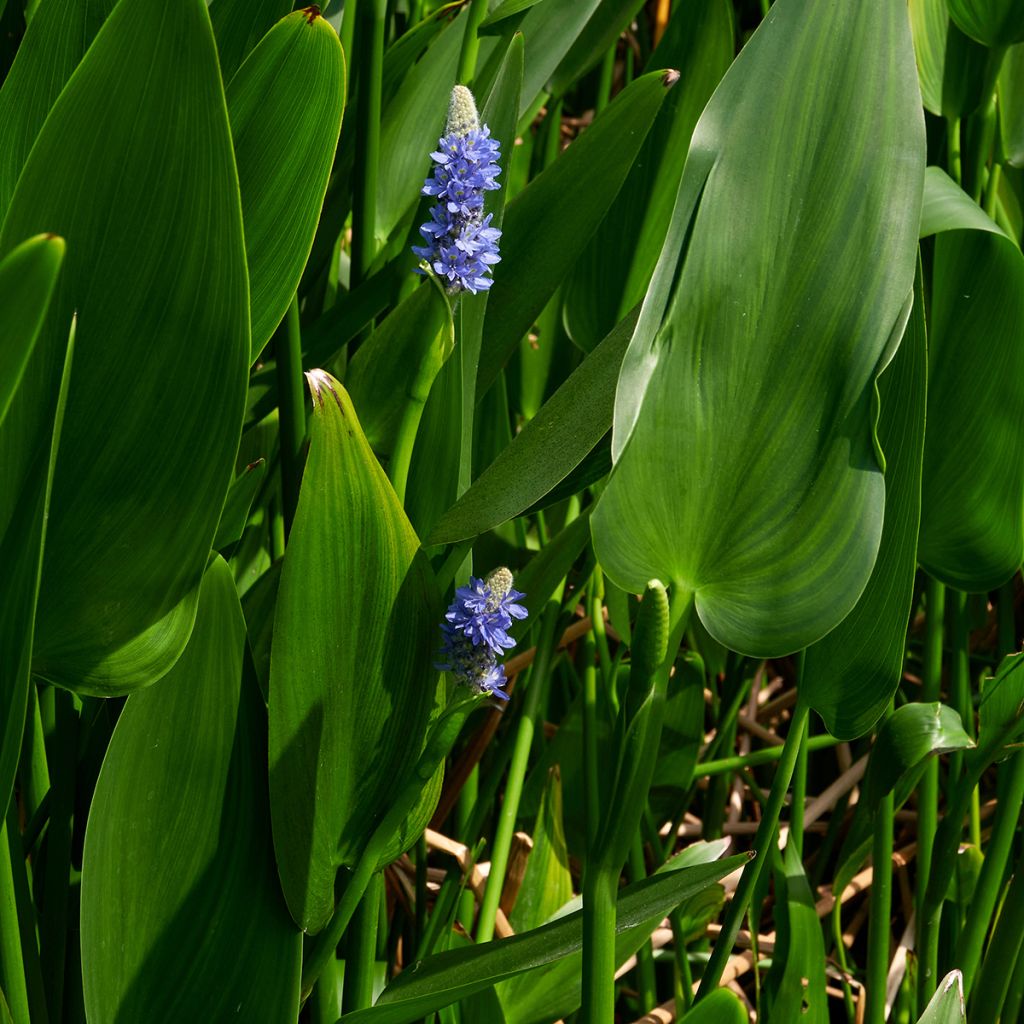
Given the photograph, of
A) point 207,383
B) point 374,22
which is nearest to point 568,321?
point 374,22

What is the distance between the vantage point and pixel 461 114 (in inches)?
14.7

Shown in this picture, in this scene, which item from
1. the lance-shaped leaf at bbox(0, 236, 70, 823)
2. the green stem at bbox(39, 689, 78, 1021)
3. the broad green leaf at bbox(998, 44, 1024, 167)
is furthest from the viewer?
the broad green leaf at bbox(998, 44, 1024, 167)

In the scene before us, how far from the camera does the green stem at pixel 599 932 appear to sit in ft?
1.28

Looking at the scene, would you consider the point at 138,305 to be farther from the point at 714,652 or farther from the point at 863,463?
the point at 714,652

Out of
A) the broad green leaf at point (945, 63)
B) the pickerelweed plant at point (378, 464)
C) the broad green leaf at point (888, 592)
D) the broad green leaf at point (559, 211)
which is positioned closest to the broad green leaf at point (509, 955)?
the pickerelweed plant at point (378, 464)

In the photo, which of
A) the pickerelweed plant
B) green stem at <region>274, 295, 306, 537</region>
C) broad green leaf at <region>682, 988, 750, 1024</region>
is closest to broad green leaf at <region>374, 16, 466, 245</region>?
the pickerelweed plant

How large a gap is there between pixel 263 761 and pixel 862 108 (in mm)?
282

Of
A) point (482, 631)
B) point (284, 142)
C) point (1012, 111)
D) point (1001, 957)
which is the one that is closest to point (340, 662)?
point (482, 631)

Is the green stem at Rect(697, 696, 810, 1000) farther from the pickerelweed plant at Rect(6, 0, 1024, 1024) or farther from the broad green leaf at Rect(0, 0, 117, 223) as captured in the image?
the broad green leaf at Rect(0, 0, 117, 223)

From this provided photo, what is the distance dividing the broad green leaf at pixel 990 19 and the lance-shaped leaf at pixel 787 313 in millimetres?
225

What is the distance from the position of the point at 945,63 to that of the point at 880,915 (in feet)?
1.45

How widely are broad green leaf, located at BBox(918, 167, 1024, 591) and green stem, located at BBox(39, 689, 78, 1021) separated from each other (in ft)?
1.26

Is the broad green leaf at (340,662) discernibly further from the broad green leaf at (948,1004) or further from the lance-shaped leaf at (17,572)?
Answer: the broad green leaf at (948,1004)

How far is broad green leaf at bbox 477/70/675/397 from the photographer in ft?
1.57
